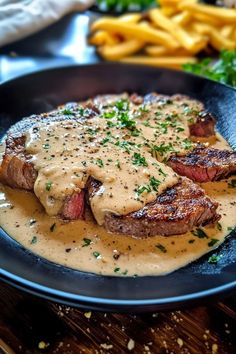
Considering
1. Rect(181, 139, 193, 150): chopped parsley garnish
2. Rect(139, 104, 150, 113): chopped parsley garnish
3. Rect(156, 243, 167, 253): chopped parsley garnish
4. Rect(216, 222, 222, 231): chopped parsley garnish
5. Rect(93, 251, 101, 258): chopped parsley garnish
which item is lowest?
Rect(93, 251, 101, 258): chopped parsley garnish

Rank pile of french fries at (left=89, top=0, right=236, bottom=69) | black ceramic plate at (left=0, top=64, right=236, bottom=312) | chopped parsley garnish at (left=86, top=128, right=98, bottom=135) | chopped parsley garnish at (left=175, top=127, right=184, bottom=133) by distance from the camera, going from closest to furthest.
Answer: black ceramic plate at (left=0, top=64, right=236, bottom=312)
chopped parsley garnish at (left=86, top=128, right=98, bottom=135)
chopped parsley garnish at (left=175, top=127, right=184, bottom=133)
pile of french fries at (left=89, top=0, right=236, bottom=69)

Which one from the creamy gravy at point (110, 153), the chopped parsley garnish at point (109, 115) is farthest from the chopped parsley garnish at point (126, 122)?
the chopped parsley garnish at point (109, 115)

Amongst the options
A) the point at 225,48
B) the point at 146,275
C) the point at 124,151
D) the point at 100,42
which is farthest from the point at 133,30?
the point at 146,275

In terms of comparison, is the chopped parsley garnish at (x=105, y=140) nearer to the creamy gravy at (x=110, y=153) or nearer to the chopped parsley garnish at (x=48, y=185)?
the creamy gravy at (x=110, y=153)

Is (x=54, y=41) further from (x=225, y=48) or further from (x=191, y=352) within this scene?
(x=191, y=352)

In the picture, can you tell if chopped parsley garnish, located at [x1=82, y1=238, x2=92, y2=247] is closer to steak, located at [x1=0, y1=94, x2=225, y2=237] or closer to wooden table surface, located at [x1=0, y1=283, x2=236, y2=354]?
steak, located at [x1=0, y1=94, x2=225, y2=237]

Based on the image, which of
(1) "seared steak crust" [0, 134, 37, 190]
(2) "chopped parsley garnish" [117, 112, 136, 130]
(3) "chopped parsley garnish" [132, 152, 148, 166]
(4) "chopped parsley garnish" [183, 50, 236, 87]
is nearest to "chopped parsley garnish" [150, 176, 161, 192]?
(3) "chopped parsley garnish" [132, 152, 148, 166]

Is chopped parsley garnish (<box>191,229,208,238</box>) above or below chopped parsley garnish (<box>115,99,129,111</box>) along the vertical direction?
below

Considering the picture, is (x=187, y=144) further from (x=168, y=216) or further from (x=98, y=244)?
(x=98, y=244)
